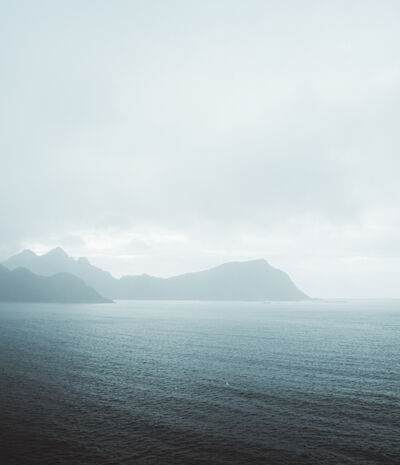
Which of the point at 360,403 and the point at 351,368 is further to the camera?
the point at 351,368

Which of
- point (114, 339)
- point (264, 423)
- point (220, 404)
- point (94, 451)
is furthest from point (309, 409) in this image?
point (114, 339)

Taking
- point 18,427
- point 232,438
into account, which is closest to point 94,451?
point 18,427

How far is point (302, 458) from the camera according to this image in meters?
37.1

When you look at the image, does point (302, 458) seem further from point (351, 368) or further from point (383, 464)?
point (351, 368)

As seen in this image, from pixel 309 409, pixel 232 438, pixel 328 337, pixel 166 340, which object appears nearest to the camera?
pixel 232 438

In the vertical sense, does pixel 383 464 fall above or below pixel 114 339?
above

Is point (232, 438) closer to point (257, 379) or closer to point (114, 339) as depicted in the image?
point (257, 379)

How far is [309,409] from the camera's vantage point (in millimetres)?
51625

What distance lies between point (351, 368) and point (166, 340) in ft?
231

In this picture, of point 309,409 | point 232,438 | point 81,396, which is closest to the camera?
point 232,438

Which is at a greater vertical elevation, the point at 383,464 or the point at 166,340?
the point at 383,464

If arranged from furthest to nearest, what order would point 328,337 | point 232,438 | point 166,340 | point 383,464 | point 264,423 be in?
point 328,337, point 166,340, point 264,423, point 232,438, point 383,464

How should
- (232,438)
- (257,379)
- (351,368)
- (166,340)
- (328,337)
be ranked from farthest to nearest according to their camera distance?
(328,337) < (166,340) < (351,368) < (257,379) < (232,438)

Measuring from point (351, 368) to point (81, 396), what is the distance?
61546mm
